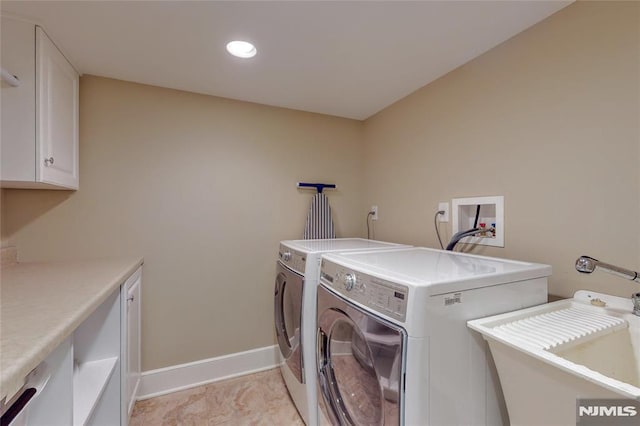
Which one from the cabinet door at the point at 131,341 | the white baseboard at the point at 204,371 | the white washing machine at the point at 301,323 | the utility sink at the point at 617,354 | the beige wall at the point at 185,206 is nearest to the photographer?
the utility sink at the point at 617,354

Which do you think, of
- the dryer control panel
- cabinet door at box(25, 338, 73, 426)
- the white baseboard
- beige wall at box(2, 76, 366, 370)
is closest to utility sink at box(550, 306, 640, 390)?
the dryer control panel

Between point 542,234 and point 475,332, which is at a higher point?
point 542,234

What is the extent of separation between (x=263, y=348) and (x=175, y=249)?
1.05 metres

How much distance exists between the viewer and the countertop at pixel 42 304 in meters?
0.60

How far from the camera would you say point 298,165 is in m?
2.38

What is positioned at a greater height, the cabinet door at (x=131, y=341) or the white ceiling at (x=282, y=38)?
the white ceiling at (x=282, y=38)

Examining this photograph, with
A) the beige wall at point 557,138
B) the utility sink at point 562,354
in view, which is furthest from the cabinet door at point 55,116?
the beige wall at point 557,138

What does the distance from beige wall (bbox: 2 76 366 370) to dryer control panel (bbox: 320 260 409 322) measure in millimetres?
1146

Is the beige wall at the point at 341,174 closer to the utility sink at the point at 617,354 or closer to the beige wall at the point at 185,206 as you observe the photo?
the beige wall at the point at 185,206

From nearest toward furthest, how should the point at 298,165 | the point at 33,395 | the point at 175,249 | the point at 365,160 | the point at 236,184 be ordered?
1. the point at 33,395
2. the point at 175,249
3. the point at 236,184
4. the point at 298,165
5. the point at 365,160

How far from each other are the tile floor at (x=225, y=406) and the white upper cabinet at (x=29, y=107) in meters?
1.49

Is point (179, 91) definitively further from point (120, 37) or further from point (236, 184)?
point (236, 184)

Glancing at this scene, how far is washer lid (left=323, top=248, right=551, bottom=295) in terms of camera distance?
0.89 m

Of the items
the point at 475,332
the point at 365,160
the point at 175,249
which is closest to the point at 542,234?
the point at 475,332
